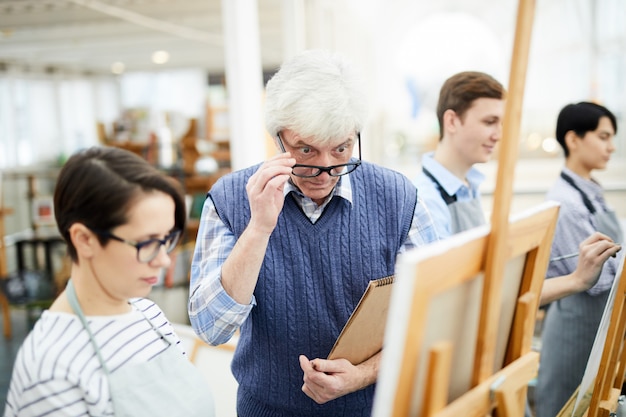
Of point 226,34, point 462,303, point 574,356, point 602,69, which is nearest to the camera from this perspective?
point 462,303

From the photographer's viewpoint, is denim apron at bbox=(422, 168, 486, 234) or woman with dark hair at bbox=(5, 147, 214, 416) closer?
woman with dark hair at bbox=(5, 147, 214, 416)

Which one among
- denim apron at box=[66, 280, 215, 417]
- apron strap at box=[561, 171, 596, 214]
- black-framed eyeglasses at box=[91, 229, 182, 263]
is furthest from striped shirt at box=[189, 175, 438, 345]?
apron strap at box=[561, 171, 596, 214]

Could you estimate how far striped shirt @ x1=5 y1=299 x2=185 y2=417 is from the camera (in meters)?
0.87

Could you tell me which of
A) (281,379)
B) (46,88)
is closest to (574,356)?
(281,379)

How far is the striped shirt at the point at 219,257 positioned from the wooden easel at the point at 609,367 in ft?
1.50

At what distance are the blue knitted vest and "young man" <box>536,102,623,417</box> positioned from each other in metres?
0.91

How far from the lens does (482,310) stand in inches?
35.5

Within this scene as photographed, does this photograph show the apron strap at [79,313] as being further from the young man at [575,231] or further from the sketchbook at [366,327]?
the young man at [575,231]

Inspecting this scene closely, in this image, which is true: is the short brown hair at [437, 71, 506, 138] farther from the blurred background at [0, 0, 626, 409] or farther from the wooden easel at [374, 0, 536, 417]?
the blurred background at [0, 0, 626, 409]

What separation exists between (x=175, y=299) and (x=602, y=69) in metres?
4.39

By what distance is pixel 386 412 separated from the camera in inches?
29.4

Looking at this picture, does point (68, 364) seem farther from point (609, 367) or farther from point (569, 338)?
point (569, 338)

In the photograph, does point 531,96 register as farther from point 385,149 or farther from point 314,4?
point 314,4

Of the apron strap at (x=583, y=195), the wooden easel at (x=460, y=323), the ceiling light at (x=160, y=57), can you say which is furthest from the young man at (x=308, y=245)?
the ceiling light at (x=160, y=57)
